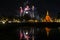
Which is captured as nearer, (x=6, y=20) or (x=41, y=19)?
(x=6, y=20)

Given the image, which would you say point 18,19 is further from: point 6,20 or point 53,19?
point 53,19

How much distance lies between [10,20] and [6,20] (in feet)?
17.1

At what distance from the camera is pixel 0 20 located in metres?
153

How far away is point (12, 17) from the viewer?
16625cm

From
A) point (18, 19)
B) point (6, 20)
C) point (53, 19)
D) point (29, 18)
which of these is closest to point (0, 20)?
point (6, 20)

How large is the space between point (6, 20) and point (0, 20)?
425 cm

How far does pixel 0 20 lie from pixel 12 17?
15674 millimetres

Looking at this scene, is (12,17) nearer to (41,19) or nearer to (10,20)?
(10,20)

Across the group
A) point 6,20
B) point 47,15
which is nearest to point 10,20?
point 6,20

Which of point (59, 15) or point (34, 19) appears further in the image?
point (34, 19)

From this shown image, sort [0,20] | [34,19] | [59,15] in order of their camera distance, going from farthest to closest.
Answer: [34,19]
[59,15]
[0,20]

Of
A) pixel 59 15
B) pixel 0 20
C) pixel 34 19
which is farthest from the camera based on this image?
pixel 34 19

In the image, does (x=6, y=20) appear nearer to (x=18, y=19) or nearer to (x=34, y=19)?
(x=18, y=19)

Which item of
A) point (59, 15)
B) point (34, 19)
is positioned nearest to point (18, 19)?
point (34, 19)
